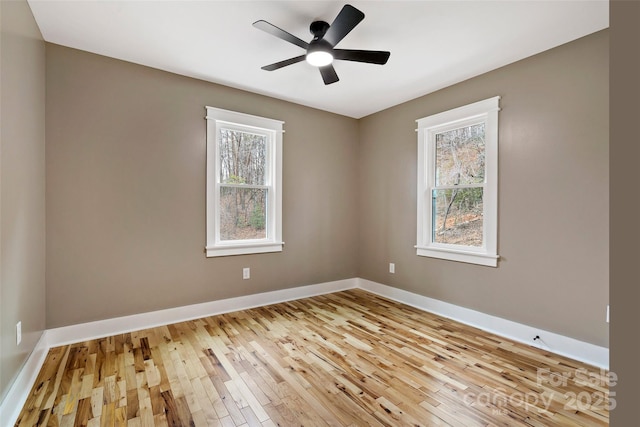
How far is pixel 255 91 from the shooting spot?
3.72 meters

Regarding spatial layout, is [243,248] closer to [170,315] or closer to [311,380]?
[170,315]

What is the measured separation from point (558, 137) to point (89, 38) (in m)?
4.12

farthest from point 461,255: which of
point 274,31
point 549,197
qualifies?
point 274,31

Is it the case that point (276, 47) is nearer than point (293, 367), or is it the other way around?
point (293, 367)

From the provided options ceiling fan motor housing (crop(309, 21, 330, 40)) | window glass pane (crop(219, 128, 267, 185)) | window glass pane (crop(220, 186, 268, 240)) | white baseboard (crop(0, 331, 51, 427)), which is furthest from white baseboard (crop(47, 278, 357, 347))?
ceiling fan motor housing (crop(309, 21, 330, 40))

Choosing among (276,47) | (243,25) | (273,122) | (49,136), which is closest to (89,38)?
(49,136)

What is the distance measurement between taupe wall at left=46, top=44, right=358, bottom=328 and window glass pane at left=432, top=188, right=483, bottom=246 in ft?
6.82

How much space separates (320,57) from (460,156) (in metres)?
1.97

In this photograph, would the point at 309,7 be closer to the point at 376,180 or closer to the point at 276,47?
the point at 276,47

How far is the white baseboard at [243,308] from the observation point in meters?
2.02

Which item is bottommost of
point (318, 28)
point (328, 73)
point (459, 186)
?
point (459, 186)

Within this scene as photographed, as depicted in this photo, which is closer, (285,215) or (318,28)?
(318,28)

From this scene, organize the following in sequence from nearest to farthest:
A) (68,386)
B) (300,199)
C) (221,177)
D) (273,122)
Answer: (68,386) < (221,177) < (273,122) < (300,199)

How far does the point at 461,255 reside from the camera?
11.0 feet
